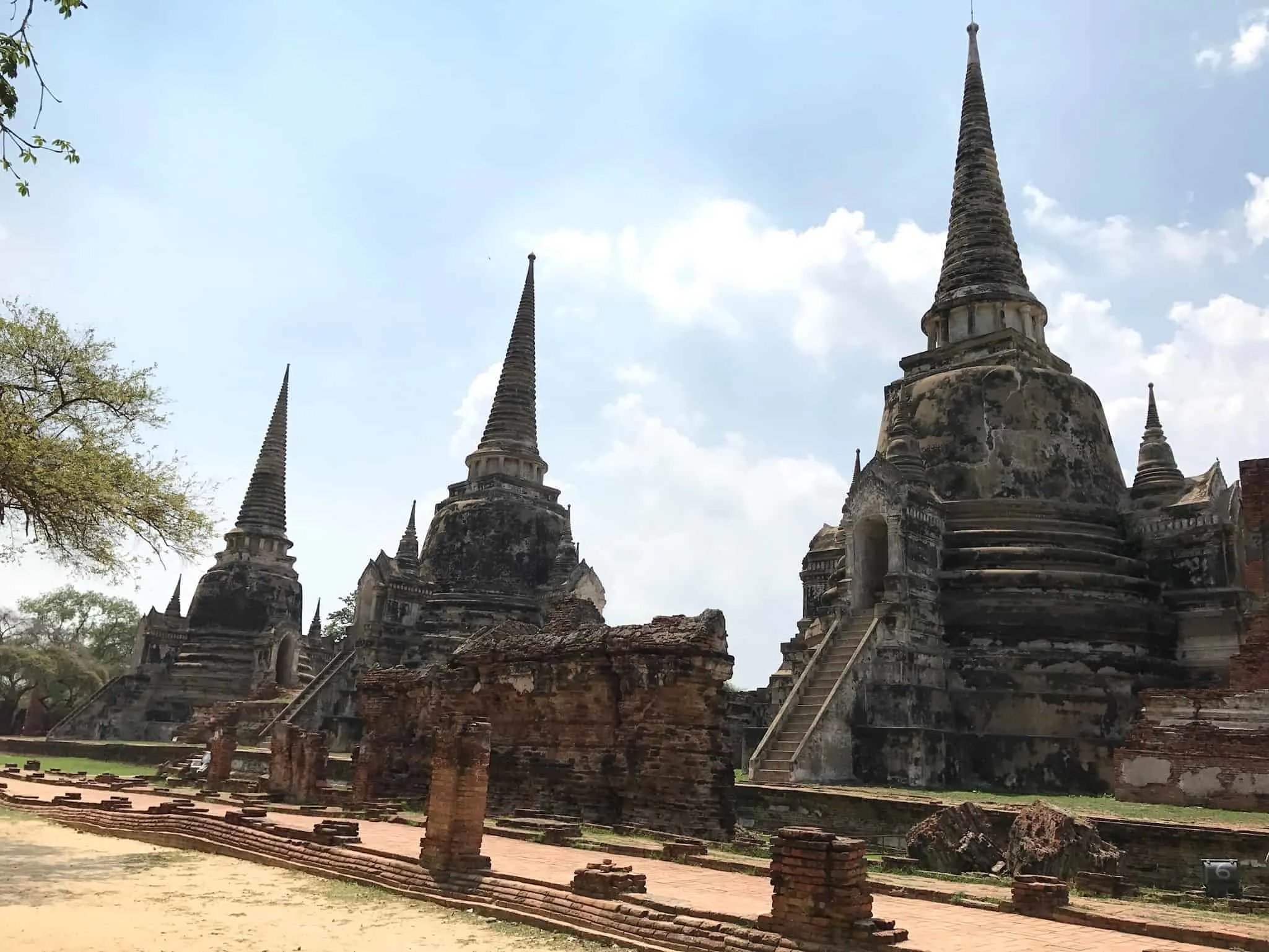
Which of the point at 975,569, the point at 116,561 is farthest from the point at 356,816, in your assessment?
the point at 975,569

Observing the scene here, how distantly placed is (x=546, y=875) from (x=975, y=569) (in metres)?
15.6

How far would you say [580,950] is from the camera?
7.71 metres

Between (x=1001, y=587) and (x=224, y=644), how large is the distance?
30.9 meters

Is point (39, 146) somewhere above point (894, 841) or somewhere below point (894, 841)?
above

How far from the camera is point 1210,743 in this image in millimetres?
16000

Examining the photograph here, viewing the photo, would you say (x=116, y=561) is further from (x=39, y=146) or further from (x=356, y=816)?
(x=39, y=146)

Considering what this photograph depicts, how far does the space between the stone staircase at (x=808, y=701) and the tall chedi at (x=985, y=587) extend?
0.16ft

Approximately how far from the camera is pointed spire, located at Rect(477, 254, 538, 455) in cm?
3803

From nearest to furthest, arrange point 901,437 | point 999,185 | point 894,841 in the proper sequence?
point 894,841 < point 901,437 < point 999,185

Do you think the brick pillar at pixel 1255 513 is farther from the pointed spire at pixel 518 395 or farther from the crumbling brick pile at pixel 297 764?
the pointed spire at pixel 518 395

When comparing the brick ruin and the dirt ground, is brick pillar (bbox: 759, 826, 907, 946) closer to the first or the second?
the dirt ground

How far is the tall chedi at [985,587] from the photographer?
20.1 m

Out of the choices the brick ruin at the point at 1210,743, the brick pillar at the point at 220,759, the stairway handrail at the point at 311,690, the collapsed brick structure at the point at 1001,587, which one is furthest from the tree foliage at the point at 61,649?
the brick ruin at the point at 1210,743

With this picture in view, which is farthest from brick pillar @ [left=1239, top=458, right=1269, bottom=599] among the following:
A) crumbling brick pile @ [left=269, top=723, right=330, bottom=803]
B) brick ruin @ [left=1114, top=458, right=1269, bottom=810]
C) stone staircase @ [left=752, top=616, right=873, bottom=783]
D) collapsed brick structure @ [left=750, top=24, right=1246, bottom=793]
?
crumbling brick pile @ [left=269, top=723, right=330, bottom=803]
